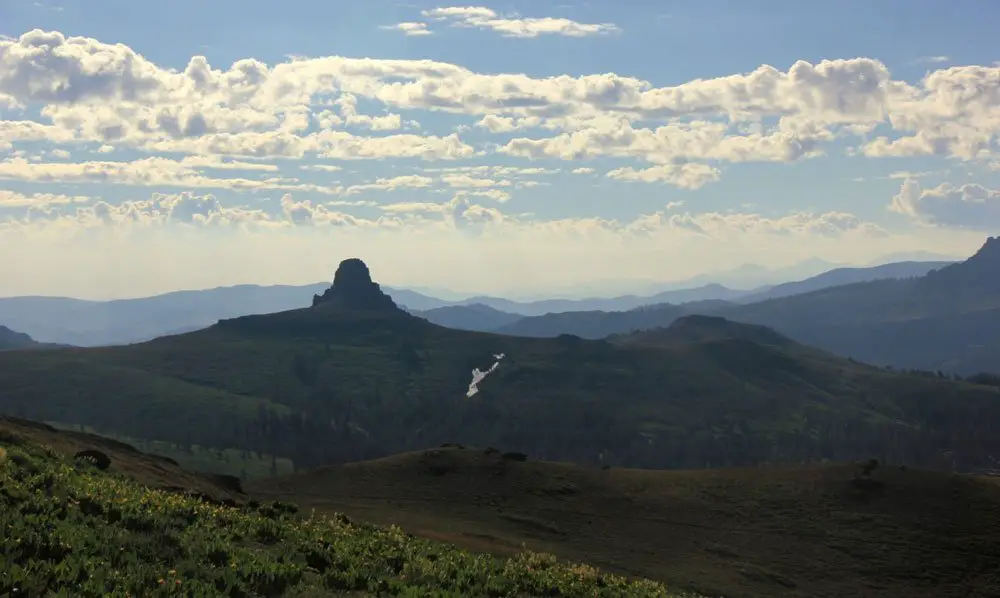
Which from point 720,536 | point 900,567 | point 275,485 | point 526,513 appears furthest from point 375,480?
point 900,567

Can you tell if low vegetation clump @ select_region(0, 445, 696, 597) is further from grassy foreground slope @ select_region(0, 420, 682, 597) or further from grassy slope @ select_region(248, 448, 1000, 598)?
grassy slope @ select_region(248, 448, 1000, 598)

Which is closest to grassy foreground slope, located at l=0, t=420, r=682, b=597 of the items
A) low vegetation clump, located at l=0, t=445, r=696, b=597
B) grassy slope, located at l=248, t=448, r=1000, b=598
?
low vegetation clump, located at l=0, t=445, r=696, b=597

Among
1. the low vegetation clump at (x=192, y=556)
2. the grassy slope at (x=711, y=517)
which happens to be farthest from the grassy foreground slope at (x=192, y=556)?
the grassy slope at (x=711, y=517)

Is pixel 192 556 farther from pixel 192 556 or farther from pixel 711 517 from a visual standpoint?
pixel 711 517

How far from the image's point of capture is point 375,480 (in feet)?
380

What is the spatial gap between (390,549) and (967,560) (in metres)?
84.1

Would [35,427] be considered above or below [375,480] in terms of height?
above

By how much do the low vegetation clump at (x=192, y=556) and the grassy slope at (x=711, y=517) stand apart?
1394 inches

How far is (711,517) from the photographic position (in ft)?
349

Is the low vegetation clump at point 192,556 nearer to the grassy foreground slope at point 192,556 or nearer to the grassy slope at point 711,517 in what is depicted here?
the grassy foreground slope at point 192,556

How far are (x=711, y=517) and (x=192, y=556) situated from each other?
92749 mm

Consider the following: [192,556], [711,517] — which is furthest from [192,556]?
[711,517]

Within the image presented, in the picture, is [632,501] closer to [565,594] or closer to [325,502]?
[325,502]

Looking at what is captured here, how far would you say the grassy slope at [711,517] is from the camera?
85.8m
